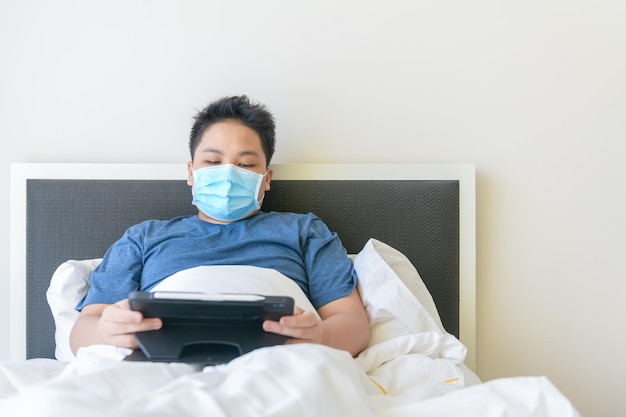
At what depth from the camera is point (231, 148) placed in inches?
58.5

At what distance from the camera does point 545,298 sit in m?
1.78

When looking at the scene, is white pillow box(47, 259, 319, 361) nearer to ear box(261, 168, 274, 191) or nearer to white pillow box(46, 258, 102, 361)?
white pillow box(46, 258, 102, 361)

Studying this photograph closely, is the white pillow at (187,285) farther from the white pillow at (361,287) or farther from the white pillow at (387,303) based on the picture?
the white pillow at (387,303)

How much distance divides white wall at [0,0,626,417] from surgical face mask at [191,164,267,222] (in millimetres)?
308

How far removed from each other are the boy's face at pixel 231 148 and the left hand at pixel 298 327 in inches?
17.6

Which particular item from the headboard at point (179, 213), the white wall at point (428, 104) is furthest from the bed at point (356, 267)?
the white wall at point (428, 104)

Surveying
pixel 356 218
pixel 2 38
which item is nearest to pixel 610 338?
pixel 356 218

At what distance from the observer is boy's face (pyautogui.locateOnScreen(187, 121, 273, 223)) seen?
149 cm

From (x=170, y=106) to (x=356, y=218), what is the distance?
2.08 feet

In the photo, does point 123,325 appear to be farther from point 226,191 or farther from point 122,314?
point 226,191

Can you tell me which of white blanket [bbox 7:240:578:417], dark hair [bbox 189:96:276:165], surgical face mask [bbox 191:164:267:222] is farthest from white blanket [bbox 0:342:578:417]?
dark hair [bbox 189:96:276:165]

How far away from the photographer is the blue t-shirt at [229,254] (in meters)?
1.41

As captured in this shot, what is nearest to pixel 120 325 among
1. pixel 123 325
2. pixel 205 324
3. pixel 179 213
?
pixel 123 325

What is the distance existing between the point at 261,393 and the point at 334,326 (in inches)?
18.4
